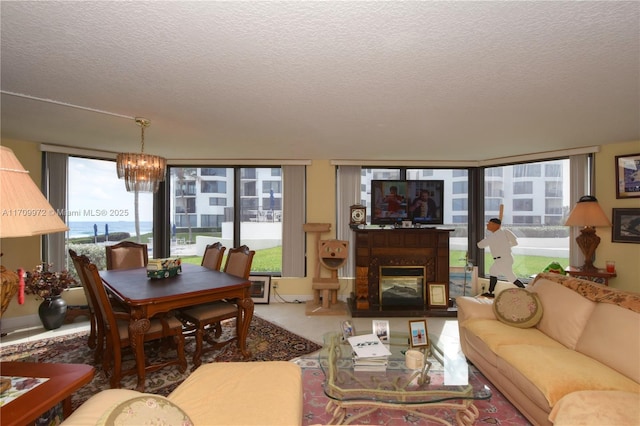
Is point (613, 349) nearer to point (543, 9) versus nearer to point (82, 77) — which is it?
point (543, 9)

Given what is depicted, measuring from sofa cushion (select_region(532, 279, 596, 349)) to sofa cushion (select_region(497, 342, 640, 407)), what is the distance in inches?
6.7

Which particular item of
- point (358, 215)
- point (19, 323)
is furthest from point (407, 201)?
point (19, 323)

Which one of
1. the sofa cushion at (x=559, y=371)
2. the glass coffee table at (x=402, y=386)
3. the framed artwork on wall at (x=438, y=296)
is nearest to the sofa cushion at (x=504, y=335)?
the sofa cushion at (x=559, y=371)

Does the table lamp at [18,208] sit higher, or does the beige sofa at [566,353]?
the table lamp at [18,208]

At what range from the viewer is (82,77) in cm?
190

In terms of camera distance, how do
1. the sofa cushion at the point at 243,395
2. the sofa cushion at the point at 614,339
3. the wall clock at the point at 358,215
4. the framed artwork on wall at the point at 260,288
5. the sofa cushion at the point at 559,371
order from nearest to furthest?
the sofa cushion at the point at 243,395 → the sofa cushion at the point at 559,371 → the sofa cushion at the point at 614,339 → the wall clock at the point at 358,215 → the framed artwork on wall at the point at 260,288

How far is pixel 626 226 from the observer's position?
11.8 feet

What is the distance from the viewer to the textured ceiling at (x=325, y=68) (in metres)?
1.30

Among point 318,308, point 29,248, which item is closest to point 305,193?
point 318,308

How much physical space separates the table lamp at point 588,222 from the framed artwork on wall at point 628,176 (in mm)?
364

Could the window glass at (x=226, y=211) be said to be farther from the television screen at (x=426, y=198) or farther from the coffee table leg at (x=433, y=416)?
the coffee table leg at (x=433, y=416)

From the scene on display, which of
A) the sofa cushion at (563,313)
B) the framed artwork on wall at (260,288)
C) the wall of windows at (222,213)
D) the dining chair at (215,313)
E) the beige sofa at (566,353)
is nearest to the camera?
the beige sofa at (566,353)

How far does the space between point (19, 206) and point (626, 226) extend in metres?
5.27

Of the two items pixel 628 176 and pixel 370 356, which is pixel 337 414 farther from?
pixel 628 176
